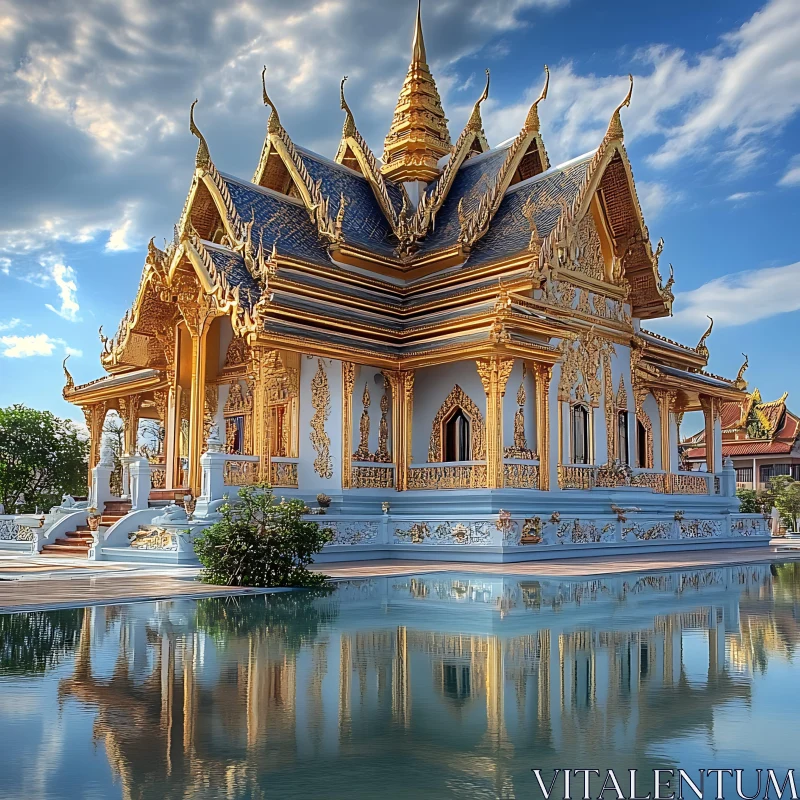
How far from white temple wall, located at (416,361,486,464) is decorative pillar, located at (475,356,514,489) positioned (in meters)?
0.98

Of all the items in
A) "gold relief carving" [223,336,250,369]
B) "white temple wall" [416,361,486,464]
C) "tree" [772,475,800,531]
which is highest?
"gold relief carving" [223,336,250,369]

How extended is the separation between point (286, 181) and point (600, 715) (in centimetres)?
1646

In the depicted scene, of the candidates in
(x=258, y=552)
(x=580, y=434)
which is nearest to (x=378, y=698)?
(x=258, y=552)

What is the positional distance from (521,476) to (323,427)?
305 cm

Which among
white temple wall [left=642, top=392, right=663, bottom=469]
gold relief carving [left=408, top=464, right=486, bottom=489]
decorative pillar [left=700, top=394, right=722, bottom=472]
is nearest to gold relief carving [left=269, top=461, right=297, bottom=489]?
gold relief carving [left=408, top=464, right=486, bottom=489]

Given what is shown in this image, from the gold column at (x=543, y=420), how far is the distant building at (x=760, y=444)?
24181 millimetres

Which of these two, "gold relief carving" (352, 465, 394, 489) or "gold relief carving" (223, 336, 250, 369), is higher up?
"gold relief carving" (223, 336, 250, 369)

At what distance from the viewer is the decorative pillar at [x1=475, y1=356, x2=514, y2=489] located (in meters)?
13.4

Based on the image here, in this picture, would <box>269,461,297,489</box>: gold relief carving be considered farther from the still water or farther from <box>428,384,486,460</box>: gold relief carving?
the still water

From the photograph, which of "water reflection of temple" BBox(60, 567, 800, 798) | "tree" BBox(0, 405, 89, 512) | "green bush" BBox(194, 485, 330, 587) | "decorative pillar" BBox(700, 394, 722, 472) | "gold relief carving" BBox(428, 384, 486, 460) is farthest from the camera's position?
"tree" BBox(0, 405, 89, 512)

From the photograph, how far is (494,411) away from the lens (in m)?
13.5

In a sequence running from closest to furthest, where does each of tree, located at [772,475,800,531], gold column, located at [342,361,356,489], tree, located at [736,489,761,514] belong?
1. gold column, located at [342,361,356,489]
2. tree, located at [736,489,761,514]
3. tree, located at [772,475,800,531]

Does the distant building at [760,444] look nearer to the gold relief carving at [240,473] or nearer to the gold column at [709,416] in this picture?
the gold column at [709,416]

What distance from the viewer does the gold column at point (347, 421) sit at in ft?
46.1
